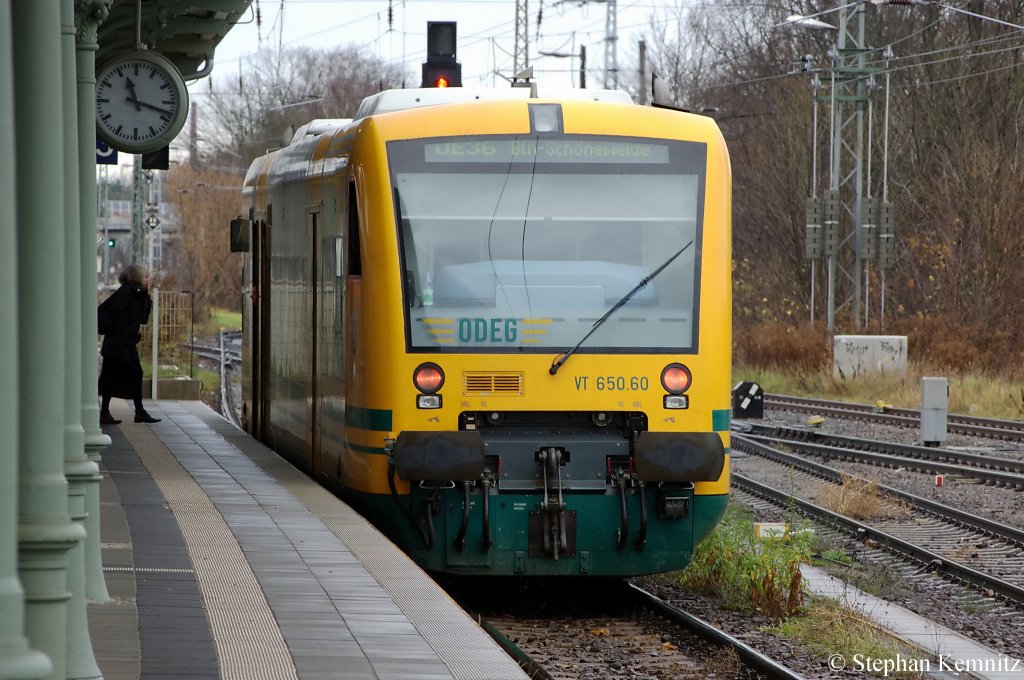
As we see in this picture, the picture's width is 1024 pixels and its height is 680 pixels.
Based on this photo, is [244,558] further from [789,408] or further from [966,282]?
[966,282]

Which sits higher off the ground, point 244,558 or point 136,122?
point 136,122

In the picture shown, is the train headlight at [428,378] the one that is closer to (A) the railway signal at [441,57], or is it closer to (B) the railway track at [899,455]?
(A) the railway signal at [441,57]

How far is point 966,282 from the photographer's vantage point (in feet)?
124

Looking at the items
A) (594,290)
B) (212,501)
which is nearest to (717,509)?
(594,290)

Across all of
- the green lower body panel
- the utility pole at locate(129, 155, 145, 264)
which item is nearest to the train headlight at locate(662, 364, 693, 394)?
the green lower body panel

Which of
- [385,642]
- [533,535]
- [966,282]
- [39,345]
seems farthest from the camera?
[966,282]

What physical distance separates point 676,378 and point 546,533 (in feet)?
3.92

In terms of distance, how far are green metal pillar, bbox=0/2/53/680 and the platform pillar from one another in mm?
3827

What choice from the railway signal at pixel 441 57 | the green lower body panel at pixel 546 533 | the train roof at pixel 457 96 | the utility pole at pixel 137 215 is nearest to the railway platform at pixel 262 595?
the green lower body panel at pixel 546 533

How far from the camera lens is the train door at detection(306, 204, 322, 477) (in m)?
11.8

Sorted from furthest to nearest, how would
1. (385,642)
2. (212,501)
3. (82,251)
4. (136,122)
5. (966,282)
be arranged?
1. (966,282)
2. (136,122)
3. (212,501)
4. (82,251)
5. (385,642)

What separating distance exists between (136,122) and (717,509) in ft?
19.8

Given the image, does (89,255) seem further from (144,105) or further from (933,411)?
(933,411)

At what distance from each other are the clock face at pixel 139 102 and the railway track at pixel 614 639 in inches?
190
